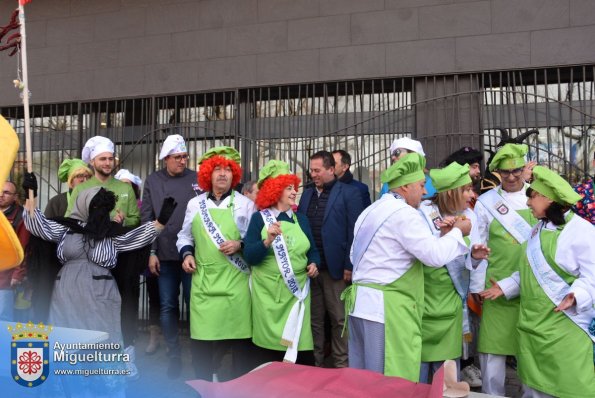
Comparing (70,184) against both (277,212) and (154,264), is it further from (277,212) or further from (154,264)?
(277,212)

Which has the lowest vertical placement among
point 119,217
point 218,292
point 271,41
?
point 218,292

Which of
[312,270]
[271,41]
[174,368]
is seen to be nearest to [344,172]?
[312,270]

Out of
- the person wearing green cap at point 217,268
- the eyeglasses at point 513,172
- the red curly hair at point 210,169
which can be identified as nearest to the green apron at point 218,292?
the person wearing green cap at point 217,268

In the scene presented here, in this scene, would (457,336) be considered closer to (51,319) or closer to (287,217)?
(287,217)

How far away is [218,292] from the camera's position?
13.8ft

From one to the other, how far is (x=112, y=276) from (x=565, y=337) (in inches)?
117

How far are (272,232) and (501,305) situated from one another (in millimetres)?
1744

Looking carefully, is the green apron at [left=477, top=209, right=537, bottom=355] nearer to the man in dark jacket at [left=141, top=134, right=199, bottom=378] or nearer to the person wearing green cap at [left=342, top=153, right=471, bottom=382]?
the person wearing green cap at [left=342, top=153, right=471, bottom=382]

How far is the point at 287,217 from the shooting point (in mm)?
4273

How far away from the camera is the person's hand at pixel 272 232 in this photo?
400 centimetres

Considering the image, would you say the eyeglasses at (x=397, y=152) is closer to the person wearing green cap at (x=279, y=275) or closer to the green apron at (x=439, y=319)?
the person wearing green cap at (x=279, y=275)

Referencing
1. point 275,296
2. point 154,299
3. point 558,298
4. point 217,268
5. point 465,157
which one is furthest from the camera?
point 154,299

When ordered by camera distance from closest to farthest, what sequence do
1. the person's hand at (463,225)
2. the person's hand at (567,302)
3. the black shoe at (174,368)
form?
the person's hand at (567,302), the person's hand at (463,225), the black shoe at (174,368)

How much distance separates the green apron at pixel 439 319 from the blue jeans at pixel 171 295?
2.27 m
